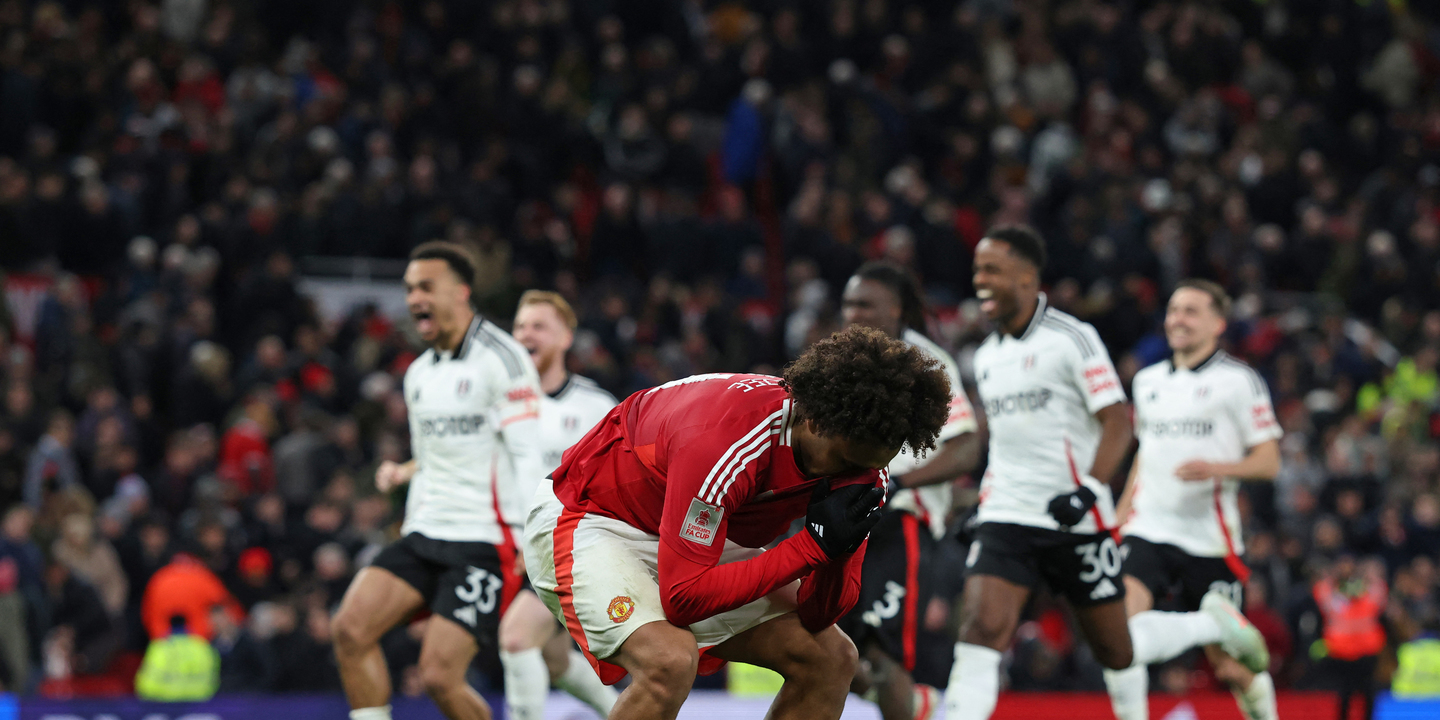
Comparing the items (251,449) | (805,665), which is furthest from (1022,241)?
(251,449)

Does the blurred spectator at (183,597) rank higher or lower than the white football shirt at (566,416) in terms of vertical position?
lower

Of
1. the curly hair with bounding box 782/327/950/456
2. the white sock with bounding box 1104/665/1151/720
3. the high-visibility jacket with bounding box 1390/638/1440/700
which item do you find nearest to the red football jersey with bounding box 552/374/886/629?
the curly hair with bounding box 782/327/950/456

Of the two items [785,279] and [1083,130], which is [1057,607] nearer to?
[785,279]

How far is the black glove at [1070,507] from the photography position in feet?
21.2

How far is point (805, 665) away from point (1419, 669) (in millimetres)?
9932

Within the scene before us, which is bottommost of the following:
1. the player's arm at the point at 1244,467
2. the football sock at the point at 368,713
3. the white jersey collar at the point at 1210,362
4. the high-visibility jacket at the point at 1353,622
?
the high-visibility jacket at the point at 1353,622

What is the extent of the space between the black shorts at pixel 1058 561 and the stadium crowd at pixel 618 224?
197 inches

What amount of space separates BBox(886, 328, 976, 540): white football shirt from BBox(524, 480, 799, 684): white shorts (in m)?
2.15

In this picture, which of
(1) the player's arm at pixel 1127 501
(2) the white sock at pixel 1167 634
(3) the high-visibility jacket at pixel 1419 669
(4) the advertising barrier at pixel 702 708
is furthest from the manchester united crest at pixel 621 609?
(3) the high-visibility jacket at pixel 1419 669

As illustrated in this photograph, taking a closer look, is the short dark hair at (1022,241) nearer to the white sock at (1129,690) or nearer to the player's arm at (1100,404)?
the player's arm at (1100,404)

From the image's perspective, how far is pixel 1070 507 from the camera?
647 centimetres

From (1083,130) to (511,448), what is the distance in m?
13.4

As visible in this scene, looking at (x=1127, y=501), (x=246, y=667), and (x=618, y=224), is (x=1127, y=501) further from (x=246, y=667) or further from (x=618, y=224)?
(x=618, y=224)

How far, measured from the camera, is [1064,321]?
24.0ft
